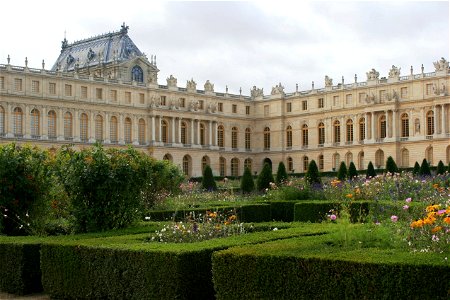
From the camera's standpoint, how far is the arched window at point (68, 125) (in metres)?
48.2

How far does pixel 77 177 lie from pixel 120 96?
1614 inches

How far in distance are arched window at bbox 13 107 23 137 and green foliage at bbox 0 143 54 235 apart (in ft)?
112

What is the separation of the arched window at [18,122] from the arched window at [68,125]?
11.6ft

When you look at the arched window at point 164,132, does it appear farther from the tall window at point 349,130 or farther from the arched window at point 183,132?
the tall window at point 349,130

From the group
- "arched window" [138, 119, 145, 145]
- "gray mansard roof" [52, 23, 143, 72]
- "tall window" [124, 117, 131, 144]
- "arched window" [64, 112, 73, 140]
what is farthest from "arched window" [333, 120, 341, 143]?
"arched window" [64, 112, 73, 140]

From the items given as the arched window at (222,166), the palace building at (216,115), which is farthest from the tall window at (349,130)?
the arched window at (222,166)

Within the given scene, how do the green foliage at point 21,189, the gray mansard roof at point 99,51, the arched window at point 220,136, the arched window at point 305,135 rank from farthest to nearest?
the gray mansard roof at point 99,51, the arched window at point 220,136, the arched window at point 305,135, the green foliage at point 21,189

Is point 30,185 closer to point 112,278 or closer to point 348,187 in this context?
point 112,278

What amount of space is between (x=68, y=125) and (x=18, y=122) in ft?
13.1

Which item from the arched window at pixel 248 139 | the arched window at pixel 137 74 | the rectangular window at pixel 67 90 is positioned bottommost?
the arched window at pixel 248 139

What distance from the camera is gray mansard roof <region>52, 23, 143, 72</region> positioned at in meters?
59.6

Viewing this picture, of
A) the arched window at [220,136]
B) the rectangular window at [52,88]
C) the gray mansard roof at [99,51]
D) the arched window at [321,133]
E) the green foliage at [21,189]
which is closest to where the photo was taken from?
the green foliage at [21,189]

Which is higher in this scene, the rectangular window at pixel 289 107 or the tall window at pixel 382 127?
the rectangular window at pixel 289 107

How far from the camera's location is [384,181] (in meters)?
18.4
